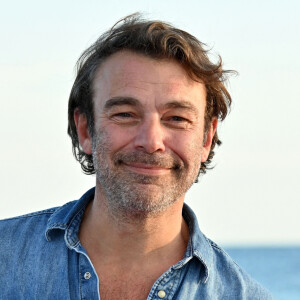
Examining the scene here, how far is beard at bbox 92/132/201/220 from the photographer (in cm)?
444

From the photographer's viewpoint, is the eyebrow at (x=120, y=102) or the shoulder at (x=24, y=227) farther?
the shoulder at (x=24, y=227)

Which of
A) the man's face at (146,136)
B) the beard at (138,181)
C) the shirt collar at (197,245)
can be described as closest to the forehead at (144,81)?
the man's face at (146,136)

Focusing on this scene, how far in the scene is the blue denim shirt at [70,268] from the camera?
4.46 m

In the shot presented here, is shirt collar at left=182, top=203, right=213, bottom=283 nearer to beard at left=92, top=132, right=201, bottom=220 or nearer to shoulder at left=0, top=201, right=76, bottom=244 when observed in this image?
beard at left=92, top=132, right=201, bottom=220

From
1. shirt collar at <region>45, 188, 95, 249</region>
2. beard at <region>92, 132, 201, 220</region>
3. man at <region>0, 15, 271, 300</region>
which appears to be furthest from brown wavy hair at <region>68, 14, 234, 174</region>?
shirt collar at <region>45, 188, 95, 249</region>

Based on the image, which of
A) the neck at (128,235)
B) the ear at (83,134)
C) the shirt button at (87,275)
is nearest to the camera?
the shirt button at (87,275)

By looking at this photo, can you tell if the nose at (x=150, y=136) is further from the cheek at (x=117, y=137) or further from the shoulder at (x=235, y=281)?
the shoulder at (x=235, y=281)

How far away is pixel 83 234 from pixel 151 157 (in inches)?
24.6

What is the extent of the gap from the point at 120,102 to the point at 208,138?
0.72m

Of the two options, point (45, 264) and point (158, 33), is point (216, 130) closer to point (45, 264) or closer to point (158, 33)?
point (158, 33)

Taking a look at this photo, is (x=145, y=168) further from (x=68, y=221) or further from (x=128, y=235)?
(x=68, y=221)

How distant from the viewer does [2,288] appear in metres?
4.46

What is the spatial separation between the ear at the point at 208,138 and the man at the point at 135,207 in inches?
2.2

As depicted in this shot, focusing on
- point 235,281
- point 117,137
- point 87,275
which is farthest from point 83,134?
point 235,281
